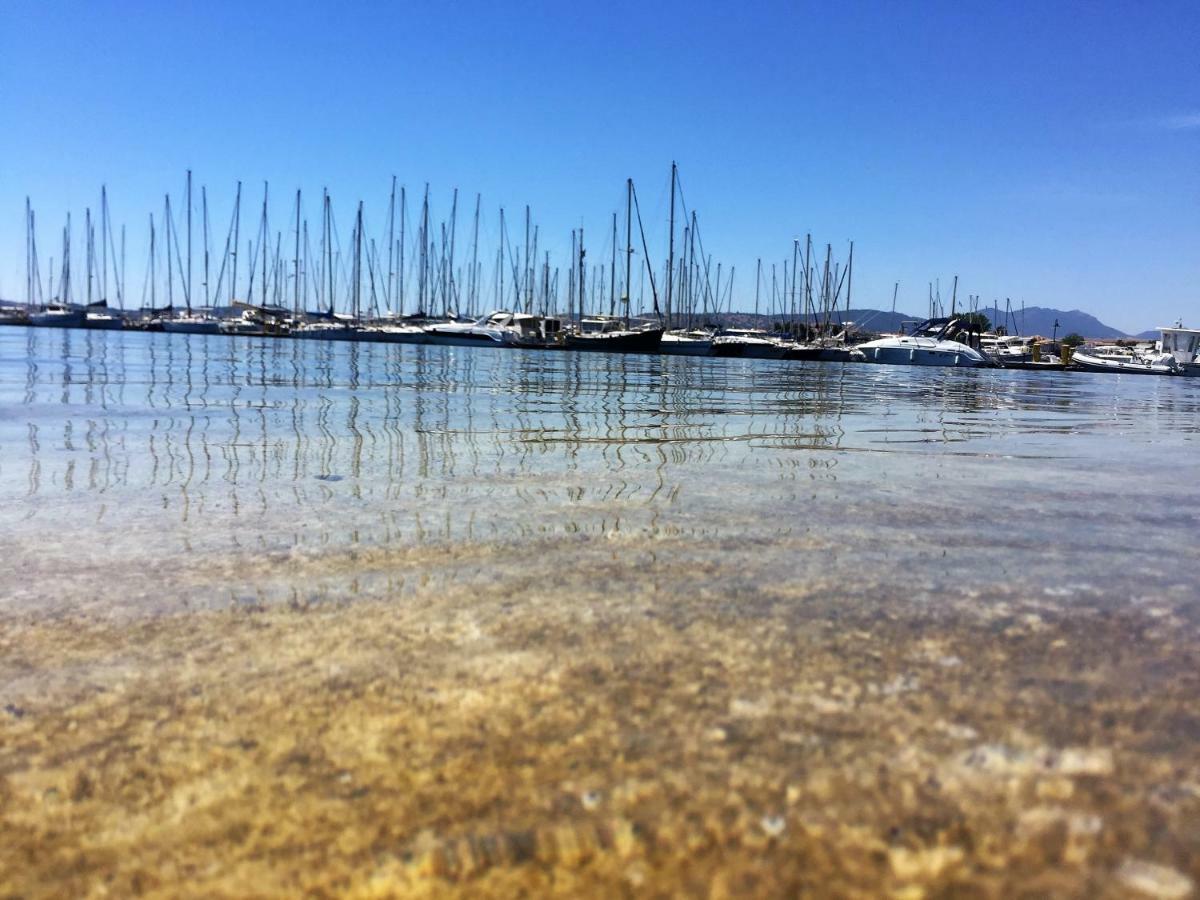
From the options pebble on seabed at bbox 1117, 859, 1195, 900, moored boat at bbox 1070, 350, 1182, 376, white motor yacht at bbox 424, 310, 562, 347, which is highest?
white motor yacht at bbox 424, 310, 562, 347

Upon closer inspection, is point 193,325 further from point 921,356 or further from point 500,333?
point 921,356

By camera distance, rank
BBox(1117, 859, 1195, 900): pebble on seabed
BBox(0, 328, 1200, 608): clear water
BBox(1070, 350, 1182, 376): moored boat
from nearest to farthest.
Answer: BBox(1117, 859, 1195, 900): pebble on seabed → BBox(0, 328, 1200, 608): clear water → BBox(1070, 350, 1182, 376): moored boat

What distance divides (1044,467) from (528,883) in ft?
15.0

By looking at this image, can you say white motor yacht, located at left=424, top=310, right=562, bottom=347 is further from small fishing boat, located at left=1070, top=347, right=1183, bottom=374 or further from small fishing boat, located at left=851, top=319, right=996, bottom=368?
small fishing boat, located at left=1070, top=347, right=1183, bottom=374

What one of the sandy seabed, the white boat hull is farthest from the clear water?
the white boat hull

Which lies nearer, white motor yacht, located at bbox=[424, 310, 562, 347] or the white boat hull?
the white boat hull

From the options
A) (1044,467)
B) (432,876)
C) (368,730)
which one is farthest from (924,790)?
(1044,467)

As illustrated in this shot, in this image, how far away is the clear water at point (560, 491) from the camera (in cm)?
246

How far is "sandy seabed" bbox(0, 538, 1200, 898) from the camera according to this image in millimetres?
1008

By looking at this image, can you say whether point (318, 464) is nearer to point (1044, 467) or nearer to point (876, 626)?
point (876, 626)

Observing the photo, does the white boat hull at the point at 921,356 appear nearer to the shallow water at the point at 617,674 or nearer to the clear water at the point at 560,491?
the clear water at the point at 560,491

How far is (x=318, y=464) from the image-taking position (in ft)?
13.9

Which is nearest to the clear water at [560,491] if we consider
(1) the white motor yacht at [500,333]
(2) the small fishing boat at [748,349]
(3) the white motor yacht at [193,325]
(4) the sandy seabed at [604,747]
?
(4) the sandy seabed at [604,747]

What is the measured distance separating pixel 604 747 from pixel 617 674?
11.1 inches
